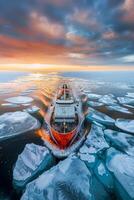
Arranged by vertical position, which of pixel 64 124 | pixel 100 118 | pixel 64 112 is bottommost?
pixel 100 118

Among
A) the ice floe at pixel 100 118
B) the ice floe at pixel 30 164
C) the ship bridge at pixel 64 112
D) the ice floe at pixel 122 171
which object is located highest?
the ship bridge at pixel 64 112

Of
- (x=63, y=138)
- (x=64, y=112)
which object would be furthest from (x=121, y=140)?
(x=64, y=112)

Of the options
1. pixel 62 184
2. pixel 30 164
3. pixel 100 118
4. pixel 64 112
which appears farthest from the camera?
pixel 100 118

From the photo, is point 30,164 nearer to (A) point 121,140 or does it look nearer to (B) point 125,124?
(A) point 121,140

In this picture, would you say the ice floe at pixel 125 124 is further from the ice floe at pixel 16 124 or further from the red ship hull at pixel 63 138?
the ice floe at pixel 16 124

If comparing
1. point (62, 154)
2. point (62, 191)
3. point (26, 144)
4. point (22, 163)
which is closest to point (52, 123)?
point (26, 144)

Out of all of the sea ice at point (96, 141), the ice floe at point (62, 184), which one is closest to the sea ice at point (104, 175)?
the ice floe at point (62, 184)
